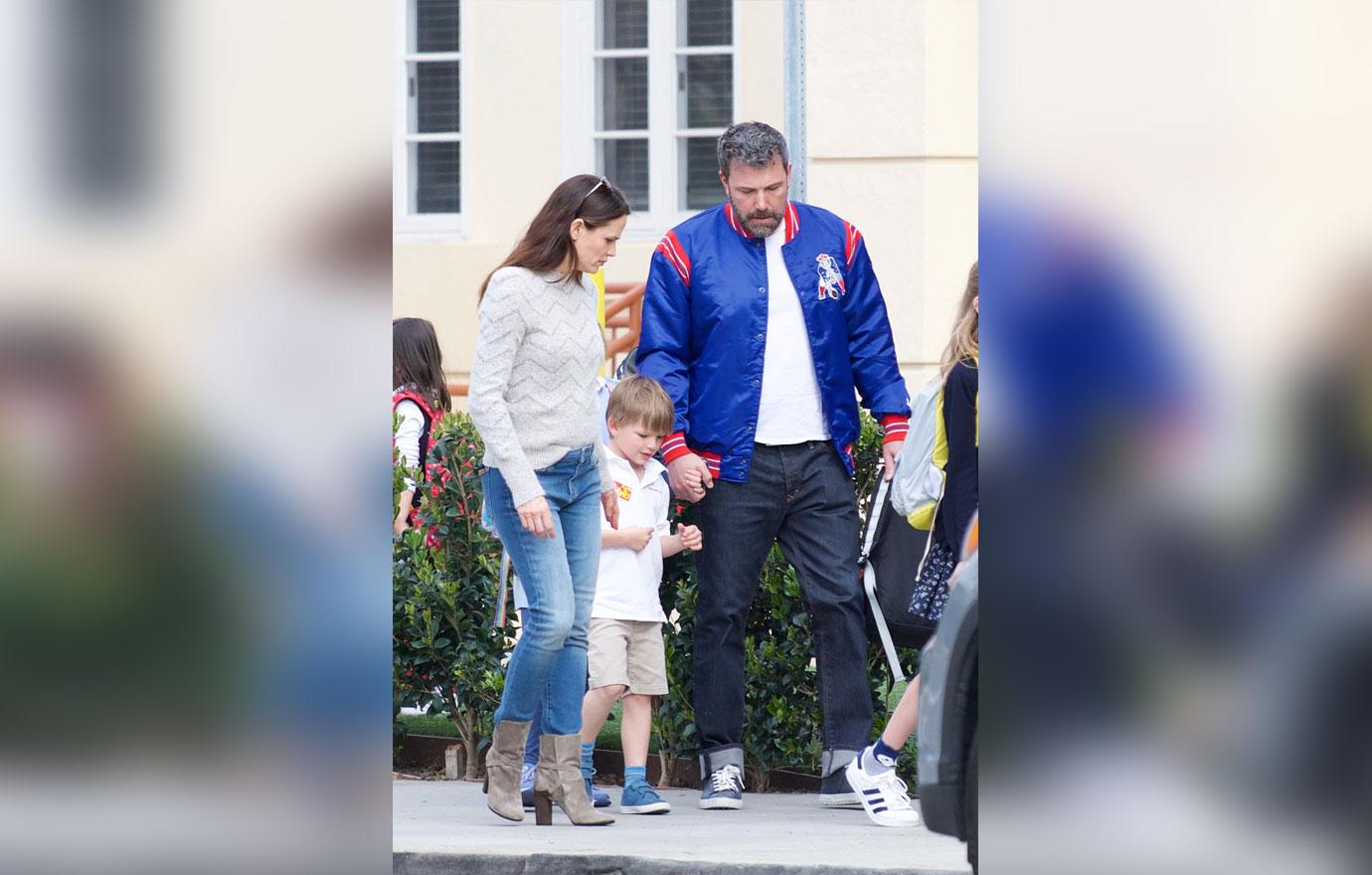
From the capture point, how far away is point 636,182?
13.7 m

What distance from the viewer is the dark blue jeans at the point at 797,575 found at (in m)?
6.35

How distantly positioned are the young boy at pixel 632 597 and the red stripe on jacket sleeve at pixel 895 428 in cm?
74

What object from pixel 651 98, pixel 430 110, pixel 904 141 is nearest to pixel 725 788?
pixel 904 141

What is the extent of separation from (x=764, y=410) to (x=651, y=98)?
25.0 feet

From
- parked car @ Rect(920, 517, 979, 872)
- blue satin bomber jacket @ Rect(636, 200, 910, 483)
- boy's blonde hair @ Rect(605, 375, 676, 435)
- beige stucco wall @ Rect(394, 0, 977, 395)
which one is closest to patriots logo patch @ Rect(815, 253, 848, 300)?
blue satin bomber jacket @ Rect(636, 200, 910, 483)

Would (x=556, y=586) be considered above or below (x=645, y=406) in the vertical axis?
below

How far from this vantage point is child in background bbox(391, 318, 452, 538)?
7.32 metres

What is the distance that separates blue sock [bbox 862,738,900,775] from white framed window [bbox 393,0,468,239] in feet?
28.3

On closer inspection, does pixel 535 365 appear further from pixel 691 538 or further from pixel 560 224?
pixel 691 538

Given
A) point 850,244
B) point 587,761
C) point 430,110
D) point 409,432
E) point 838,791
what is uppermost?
point 430,110

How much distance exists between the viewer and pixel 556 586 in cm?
561

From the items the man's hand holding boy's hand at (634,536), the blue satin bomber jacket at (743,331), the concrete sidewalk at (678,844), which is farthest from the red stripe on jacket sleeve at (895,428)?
the concrete sidewalk at (678,844)
